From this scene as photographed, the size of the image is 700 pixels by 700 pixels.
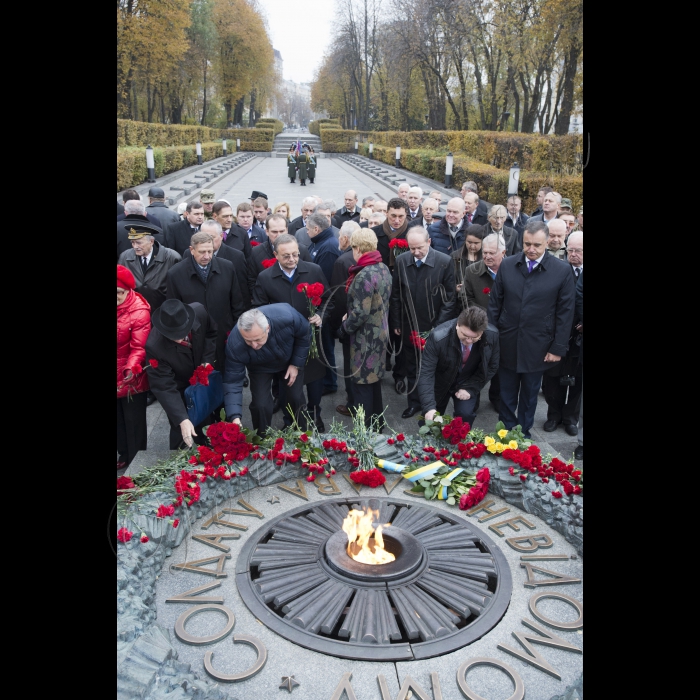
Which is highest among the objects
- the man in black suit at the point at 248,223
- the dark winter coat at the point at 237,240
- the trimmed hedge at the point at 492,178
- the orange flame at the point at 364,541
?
the trimmed hedge at the point at 492,178

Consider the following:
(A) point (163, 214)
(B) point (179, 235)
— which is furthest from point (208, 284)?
(A) point (163, 214)

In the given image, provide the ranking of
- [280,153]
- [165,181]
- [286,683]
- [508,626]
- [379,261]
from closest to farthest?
[286,683] → [508,626] → [379,261] → [165,181] → [280,153]

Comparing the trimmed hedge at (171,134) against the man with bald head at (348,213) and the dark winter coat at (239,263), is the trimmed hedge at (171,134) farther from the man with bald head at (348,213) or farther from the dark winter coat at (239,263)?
the dark winter coat at (239,263)

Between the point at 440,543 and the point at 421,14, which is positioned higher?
the point at 421,14

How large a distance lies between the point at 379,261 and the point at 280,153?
48638 mm

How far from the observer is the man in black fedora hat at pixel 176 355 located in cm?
484

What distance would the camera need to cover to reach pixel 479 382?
5621 mm

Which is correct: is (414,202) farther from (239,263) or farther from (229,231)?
(239,263)

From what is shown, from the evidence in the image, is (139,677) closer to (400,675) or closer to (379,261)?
(400,675)

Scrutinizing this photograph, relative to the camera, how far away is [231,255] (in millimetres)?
6680

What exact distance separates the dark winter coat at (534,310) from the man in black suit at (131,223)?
354 centimetres

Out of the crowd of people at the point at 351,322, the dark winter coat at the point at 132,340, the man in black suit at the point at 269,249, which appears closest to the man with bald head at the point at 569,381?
the crowd of people at the point at 351,322

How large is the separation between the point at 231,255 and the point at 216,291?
845 mm
